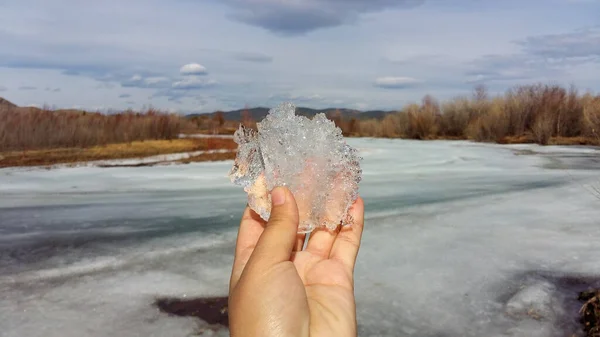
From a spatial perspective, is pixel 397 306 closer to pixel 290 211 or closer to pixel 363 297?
pixel 363 297

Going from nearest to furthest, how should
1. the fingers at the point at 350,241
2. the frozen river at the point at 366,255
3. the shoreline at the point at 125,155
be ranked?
the fingers at the point at 350,241 → the frozen river at the point at 366,255 → the shoreline at the point at 125,155

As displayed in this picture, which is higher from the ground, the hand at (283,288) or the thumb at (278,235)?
the thumb at (278,235)

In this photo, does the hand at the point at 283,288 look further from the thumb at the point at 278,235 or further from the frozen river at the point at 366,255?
the frozen river at the point at 366,255

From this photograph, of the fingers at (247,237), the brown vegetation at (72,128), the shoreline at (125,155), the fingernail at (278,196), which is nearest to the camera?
the fingernail at (278,196)

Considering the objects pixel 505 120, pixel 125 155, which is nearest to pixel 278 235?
pixel 125 155

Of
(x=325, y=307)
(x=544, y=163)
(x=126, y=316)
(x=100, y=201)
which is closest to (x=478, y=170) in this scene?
Result: (x=544, y=163)

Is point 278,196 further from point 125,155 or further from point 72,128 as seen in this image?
point 72,128

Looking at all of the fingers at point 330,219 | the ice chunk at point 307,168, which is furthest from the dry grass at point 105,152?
the fingers at point 330,219

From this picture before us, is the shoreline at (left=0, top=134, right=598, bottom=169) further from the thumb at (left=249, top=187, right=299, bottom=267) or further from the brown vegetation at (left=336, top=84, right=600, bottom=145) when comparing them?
the thumb at (left=249, top=187, right=299, bottom=267)
